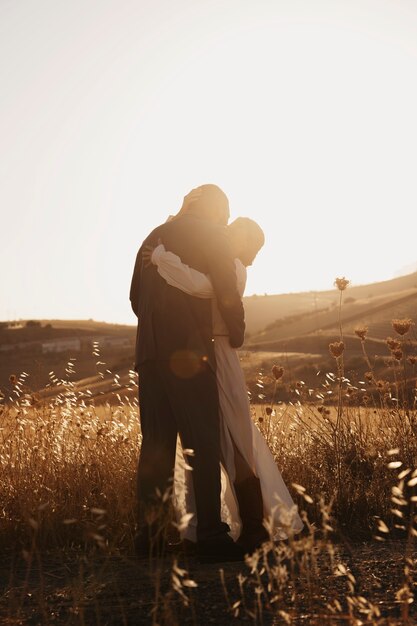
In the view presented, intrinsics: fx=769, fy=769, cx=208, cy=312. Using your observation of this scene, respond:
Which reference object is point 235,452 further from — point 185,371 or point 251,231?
point 251,231

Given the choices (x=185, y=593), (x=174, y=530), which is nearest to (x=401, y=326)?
(x=174, y=530)

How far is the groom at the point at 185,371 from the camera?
4250 mm

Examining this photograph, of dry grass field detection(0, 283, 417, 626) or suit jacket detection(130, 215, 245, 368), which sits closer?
dry grass field detection(0, 283, 417, 626)

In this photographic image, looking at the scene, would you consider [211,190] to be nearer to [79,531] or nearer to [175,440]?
[175,440]

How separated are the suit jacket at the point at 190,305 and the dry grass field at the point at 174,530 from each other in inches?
33.9

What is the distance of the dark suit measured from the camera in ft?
14.1

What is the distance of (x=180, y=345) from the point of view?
4391mm

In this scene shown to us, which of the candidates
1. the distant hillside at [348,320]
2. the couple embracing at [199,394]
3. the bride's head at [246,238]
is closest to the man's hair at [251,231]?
the bride's head at [246,238]

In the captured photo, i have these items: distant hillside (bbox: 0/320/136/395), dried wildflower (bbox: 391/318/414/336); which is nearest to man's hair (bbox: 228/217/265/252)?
dried wildflower (bbox: 391/318/414/336)

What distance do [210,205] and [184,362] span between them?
99cm

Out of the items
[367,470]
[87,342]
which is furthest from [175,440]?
[87,342]

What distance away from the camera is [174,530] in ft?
15.5

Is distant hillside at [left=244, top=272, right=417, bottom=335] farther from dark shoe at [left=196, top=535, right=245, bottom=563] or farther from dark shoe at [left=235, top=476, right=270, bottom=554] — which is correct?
dark shoe at [left=196, top=535, right=245, bottom=563]

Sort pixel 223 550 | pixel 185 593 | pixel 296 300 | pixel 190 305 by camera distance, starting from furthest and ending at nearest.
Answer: pixel 296 300 < pixel 190 305 < pixel 223 550 < pixel 185 593
